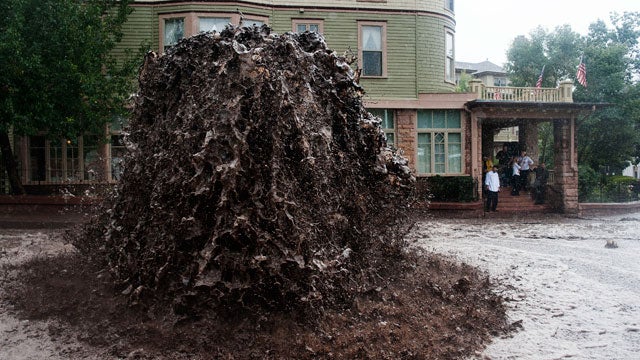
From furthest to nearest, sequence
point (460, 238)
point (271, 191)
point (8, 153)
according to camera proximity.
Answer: point (8, 153) < point (460, 238) < point (271, 191)

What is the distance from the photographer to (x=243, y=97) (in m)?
5.26

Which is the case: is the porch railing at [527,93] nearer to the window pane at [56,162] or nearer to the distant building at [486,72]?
the window pane at [56,162]

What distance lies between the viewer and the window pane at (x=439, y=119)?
21.5 meters

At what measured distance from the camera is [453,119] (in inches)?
851

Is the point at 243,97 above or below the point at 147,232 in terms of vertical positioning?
above

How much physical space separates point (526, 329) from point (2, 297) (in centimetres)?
595

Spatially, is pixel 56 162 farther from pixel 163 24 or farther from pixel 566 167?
pixel 566 167

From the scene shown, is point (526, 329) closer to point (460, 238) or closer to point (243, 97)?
point (243, 97)

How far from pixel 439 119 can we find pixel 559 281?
1382 centimetres

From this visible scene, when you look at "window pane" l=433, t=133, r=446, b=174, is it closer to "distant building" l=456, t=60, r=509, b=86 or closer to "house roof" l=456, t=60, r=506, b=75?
"distant building" l=456, t=60, r=509, b=86

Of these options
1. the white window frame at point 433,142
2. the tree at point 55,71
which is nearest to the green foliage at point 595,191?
the white window frame at point 433,142

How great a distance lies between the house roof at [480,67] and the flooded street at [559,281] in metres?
49.5

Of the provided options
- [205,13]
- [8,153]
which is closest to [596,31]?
[205,13]

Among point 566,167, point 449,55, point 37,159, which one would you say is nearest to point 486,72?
point 449,55
